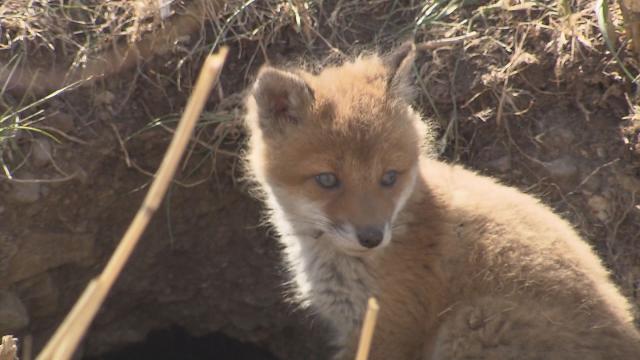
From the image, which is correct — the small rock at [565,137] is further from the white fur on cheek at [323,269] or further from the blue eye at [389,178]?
the white fur on cheek at [323,269]

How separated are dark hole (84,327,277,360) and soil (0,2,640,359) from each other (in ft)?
1.41

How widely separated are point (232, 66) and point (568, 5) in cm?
205

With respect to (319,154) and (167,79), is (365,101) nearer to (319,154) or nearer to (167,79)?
(319,154)

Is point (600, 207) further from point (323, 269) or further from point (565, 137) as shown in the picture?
point (323, 269)

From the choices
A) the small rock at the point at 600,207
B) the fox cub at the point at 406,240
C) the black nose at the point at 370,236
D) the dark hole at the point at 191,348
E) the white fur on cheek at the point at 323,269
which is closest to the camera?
the black nose at the point at 370,236

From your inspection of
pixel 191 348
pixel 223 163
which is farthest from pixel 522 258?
pixel 191 348

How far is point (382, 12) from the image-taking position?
210 inches

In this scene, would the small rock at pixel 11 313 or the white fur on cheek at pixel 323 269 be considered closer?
the white fur on cheek at pixel 323 269

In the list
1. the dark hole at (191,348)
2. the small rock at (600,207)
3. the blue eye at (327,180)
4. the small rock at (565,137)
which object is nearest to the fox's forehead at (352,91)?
the blue eye at (327,180)

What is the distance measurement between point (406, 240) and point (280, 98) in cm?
87

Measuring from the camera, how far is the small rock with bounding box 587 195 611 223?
15.3 ft

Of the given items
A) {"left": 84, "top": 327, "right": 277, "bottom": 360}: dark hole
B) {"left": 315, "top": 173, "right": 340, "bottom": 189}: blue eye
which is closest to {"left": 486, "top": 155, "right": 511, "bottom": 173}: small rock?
{"left": 315, "top": 173, "right": 340, "bottom": 189}: blue eye

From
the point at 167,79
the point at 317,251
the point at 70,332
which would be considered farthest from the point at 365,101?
the point at 70,332

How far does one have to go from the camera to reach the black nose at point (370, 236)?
3402 mm
